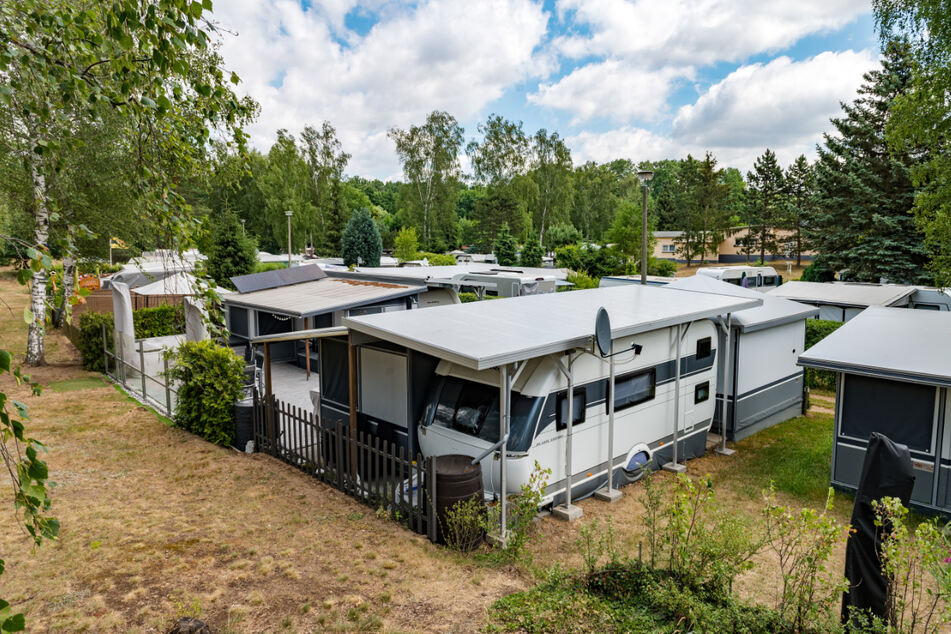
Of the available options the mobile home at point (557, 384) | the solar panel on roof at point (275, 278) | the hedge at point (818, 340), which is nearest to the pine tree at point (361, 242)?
the solar panel on roof at point (275, 278)

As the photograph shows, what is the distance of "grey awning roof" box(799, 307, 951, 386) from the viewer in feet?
24.6

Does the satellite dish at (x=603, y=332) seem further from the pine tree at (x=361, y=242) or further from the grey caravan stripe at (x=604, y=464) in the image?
the pine tree at (x=361, y=242)

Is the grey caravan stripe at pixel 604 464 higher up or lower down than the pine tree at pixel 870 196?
lower down

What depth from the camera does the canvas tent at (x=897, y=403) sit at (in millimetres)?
7562

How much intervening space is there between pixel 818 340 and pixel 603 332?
12.1m

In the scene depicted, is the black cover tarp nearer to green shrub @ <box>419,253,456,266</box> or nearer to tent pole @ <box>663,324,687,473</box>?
tent pole @ <box>663,324,687,473</box>

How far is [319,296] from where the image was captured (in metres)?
16.2

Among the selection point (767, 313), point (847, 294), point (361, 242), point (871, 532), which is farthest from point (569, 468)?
point (361, 242)

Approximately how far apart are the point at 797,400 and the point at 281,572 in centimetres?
1119

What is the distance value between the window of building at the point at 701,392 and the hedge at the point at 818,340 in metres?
6.62

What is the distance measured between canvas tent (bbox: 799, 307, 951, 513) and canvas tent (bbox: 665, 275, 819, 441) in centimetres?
159

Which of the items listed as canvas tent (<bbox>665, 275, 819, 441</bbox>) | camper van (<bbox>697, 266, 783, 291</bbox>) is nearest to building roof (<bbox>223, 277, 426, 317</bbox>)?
canvas tent (<bbox>665, 275, 819, 441</bbox>)

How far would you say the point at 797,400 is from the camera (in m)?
12.5

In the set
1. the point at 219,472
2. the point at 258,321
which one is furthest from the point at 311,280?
the point at 219,472
